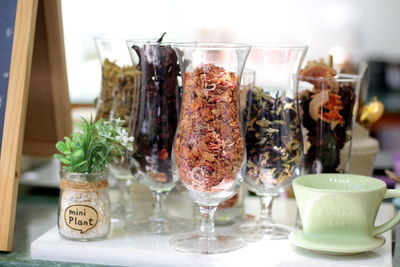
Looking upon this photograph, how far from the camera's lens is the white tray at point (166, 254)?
114 centimetres

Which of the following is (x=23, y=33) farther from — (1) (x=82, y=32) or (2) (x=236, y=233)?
(1) (x=82, y=32)

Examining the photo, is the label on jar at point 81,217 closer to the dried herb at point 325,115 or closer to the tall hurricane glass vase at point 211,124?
the tall hurricane glass vase at point 211,124

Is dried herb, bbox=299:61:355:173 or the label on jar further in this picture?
dried herb, bbox=299:61:355:173

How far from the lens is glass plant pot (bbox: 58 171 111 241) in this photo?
1.20 meters

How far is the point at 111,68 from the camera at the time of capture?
1.43 m

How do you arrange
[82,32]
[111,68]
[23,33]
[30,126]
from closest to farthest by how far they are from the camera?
[23,33], [111,68], [30,126], [82,32]

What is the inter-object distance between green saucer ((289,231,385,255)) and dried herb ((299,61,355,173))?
0.69 ft

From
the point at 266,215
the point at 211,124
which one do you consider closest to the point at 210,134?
the point at 211,124

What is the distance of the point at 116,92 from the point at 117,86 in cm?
1

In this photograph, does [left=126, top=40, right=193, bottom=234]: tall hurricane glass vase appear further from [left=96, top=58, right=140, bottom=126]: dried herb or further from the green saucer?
the green saucer

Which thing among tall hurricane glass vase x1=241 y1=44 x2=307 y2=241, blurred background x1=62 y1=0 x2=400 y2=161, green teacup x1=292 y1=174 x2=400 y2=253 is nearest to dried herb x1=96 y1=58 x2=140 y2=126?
tall hurricane glass vase x1=241 y1=44 x2=307 y2=241

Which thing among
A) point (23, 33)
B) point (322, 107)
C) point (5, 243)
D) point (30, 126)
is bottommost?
point (5, 243)

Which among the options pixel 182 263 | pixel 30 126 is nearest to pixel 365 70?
pixel 182 263

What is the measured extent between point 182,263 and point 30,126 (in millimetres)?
633
